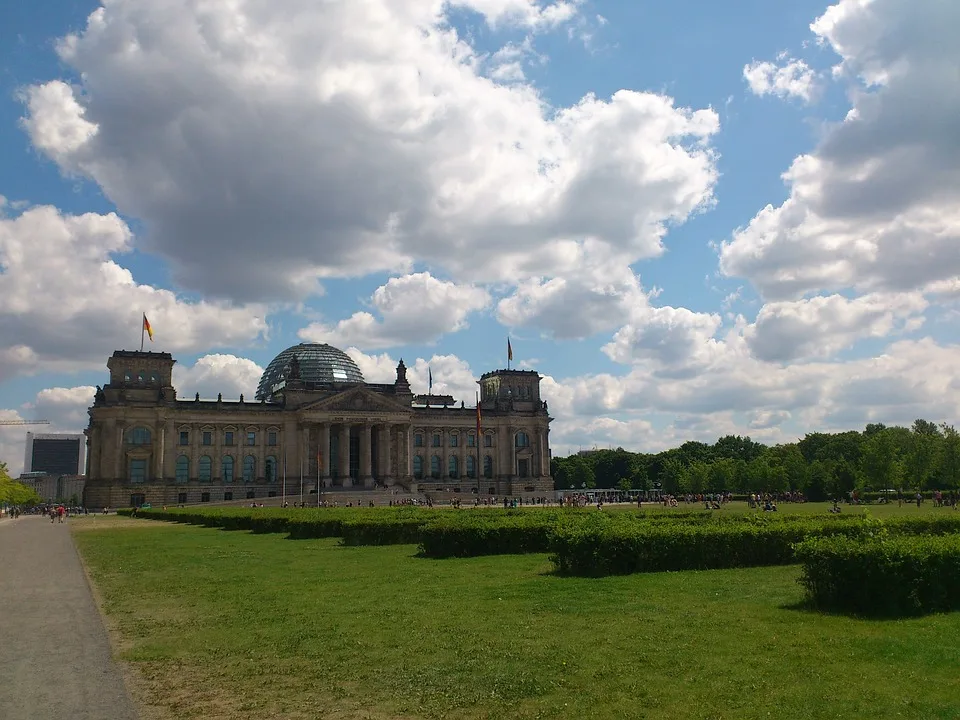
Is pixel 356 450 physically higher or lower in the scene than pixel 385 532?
higher

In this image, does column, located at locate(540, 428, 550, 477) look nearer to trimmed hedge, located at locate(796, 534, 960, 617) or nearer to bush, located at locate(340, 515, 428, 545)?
bush, located at locate(340, 515, 428, 545)

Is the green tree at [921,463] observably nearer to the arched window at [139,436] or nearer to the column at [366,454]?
the column at [366,454]

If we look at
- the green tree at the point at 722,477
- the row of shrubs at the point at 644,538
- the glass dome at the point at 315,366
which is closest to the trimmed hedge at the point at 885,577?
the row of shrubs at the point at 644,538

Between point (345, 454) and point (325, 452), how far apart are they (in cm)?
332

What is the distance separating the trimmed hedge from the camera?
15.0 meters

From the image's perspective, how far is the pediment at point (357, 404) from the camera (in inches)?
4825

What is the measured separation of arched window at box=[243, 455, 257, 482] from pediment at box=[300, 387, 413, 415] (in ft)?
33.3

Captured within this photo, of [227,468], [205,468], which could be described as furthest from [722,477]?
[205,468]

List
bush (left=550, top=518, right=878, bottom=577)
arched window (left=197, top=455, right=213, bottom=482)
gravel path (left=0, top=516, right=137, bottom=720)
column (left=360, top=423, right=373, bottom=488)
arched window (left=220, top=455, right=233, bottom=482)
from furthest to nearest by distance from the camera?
column (left=360, top=423, right=373, bottom=488) → arched window (left=220, top=455, right=233, bottom=482) → arched window (left=197, top=455, right=213, bottom=482) → bush (left=550, top=518, right=878, bottom=577) → gravel path (left=0, top=516, right=137, bottom=720)

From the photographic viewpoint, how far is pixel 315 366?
136875 millimetres

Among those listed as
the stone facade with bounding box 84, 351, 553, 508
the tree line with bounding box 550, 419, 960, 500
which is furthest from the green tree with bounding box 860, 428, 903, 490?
the stone facade with bounding box 84, 351, 553, 508

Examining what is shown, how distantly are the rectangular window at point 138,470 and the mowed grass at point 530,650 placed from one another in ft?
328

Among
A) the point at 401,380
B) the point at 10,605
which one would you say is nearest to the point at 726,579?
the point at 10,605

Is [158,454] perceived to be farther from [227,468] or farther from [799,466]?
[799,466]
